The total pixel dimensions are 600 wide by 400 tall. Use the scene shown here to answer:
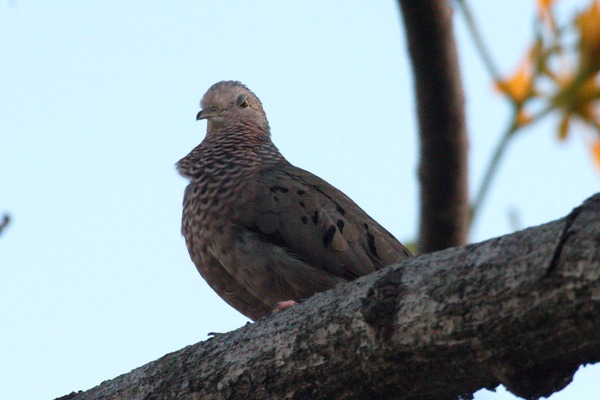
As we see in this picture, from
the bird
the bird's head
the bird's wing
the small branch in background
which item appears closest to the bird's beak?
the bird's head

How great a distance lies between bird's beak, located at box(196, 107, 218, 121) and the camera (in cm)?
670

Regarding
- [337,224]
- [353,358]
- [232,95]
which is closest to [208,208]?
[337,224]

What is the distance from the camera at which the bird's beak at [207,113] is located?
264 inches

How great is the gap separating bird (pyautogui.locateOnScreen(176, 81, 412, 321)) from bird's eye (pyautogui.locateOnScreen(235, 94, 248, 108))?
101 centimetres

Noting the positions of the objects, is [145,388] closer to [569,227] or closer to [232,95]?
[569,227]

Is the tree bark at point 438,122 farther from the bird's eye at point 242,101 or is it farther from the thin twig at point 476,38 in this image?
the bird's eye at point 242,101

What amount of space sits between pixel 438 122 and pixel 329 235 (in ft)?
5.44

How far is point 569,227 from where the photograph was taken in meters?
2.65

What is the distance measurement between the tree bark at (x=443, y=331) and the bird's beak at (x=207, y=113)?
10.7 ft

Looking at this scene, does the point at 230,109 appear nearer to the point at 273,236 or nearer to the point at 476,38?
the point at 273,236

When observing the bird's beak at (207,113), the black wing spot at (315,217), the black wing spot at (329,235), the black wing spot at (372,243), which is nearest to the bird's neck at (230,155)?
the bird's beak at (207,113)

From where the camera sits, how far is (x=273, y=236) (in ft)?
17.1

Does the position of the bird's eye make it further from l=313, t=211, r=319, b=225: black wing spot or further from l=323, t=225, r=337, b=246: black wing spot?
l=323, t=225, r=337, b=246: black wing spot

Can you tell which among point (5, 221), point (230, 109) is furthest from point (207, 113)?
point (5, 221)
